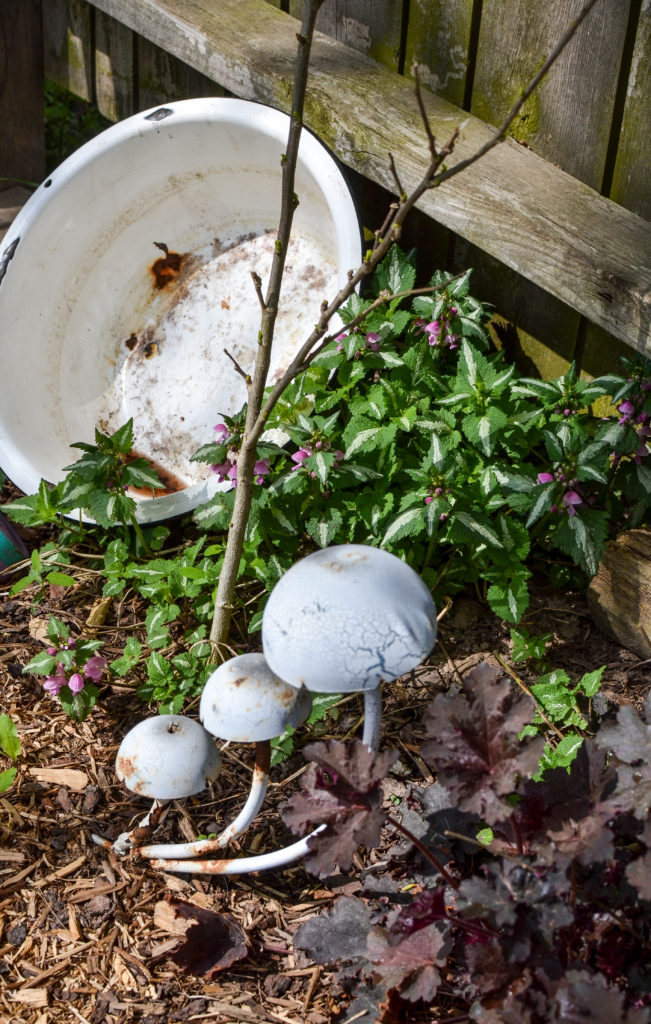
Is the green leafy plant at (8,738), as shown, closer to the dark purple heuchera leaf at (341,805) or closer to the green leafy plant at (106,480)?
the green leafy plant at (106,480)

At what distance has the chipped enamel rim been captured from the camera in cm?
285

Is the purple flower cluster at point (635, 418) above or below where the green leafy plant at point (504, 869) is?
above

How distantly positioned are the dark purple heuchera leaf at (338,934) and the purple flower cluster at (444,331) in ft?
4.57

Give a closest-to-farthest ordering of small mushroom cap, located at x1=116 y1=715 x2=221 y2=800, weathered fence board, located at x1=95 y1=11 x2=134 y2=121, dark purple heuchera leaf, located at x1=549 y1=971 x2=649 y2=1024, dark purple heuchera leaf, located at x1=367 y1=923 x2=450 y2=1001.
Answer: dark purple heuchera leaf, located at x1=549 y1=971 x2=649 y2=1024, dark purple heuchera leaf, located at x1=367 y1=923 x2=450 y2=1001, small mushroom cap, located at x1=116 y1=715 x2=221 y2=800, weathered fence board, located at x1=95 y1=11 x2=134 y2=121

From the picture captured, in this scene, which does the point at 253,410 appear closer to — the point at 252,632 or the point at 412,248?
the point at 252,632

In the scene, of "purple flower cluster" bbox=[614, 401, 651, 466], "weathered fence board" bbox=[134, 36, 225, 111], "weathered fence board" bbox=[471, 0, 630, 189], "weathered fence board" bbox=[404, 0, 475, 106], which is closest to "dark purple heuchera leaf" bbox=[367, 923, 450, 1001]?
"purple flower cluster" bbox=[614, 401, 651, 466]

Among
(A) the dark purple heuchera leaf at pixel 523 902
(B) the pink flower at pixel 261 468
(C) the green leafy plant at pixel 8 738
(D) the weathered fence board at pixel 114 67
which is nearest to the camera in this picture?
(A) the dark purple heuchera leaf at pixel 523 902

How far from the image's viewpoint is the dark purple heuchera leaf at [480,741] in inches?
58.6

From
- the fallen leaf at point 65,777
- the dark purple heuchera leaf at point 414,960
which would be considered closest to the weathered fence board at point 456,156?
the dark purple heuchera leaf at point 414,960

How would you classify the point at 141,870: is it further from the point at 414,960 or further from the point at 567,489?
the point at 567,489

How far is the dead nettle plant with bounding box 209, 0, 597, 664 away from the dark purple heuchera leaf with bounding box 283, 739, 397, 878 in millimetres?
618

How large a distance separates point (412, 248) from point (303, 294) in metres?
0.37

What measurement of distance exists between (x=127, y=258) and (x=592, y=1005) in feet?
8.69

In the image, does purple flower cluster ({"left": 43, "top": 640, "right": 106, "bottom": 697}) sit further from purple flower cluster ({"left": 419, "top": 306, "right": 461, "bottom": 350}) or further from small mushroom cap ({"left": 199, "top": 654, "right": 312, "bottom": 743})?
purple flower cluster ({"left": 419, "top": 306, "right": 461, "bottom": 350})
